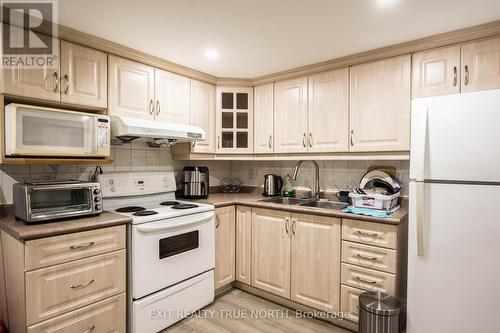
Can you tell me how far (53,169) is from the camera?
2111 millimetres

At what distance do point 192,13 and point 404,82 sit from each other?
62.7 inches

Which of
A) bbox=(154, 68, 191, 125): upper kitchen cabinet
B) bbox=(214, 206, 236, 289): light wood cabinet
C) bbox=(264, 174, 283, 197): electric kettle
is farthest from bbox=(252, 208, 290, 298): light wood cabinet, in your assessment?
bbox=(154, 68, 191, 125): upper kitchen cabinet

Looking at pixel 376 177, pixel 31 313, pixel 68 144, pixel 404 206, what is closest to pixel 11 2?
pixel 68 144

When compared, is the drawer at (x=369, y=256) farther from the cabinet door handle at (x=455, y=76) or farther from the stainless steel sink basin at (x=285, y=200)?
the cabinet door handle at (x=455, y=76)

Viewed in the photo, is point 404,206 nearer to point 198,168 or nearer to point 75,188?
point 198,168

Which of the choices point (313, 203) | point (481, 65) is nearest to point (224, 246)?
point (313, 203)

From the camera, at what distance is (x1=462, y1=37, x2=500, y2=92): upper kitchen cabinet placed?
180cm

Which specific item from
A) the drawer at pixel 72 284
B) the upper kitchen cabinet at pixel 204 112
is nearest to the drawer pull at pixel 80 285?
the drawer at pixel 72 284

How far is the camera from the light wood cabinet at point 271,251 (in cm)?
240

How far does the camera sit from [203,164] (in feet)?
10.6

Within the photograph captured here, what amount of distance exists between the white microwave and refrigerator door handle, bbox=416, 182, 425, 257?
2.10 m

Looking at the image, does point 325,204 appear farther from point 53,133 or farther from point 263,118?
point 53,133

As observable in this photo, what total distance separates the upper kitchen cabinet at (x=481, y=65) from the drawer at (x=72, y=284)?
258cm

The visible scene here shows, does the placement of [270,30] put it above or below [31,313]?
above
